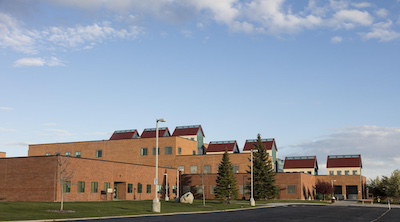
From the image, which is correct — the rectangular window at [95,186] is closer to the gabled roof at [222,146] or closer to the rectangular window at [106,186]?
the rectangular window at [106,186]

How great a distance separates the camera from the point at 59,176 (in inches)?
2005

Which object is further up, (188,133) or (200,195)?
(188,133)

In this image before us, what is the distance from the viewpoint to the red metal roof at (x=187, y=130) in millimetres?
97688

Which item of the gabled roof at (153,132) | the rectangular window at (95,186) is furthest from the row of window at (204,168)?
the rectangular window at (95,186)

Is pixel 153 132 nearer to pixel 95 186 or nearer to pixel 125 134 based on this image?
pixel 125 134

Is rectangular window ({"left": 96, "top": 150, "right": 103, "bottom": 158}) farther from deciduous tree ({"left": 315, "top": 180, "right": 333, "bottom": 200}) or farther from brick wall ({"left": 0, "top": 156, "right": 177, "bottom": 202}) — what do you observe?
deciduous tree ({"left": 315, "top": 180, "right": 333, "bottom": 200})

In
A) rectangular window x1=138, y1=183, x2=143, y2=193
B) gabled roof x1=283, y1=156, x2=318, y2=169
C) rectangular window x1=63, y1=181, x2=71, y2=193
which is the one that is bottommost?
rectangular window x1=138, y1=183, x2=143, y2=193

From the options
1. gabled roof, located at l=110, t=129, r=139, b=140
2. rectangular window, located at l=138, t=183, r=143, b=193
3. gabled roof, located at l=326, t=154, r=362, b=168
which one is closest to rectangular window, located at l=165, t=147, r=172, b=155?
gabled roof, located at l=110, t=129, r=139, b=140

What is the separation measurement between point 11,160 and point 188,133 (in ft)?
161

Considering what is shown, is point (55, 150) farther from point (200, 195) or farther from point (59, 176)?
point (59, 176)

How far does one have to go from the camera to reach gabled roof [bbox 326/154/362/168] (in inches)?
4075

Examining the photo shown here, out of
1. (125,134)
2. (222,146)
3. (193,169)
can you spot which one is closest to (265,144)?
(222,146)

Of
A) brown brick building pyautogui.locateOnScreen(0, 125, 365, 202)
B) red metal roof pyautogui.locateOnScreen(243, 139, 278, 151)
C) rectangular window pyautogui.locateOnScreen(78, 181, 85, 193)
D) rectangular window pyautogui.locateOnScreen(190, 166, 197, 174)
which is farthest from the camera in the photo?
red metal roof pyautogui.locateOnScreen(243, 139, 278, 151)

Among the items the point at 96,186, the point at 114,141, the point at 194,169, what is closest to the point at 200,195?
the point at 194,169
